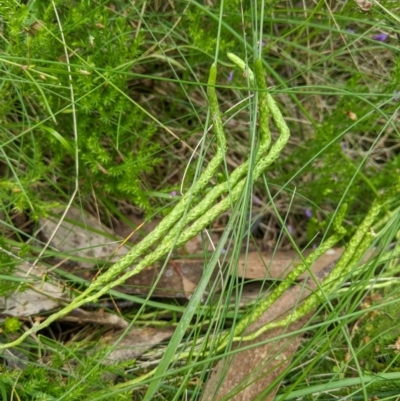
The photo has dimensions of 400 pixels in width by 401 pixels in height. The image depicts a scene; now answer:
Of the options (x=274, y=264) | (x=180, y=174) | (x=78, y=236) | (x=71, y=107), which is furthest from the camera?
(x=180, y=174)

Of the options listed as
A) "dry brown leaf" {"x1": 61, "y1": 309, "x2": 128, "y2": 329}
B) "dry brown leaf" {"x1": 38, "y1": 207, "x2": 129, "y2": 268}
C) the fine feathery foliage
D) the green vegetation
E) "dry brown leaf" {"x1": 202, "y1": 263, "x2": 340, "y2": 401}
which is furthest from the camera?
"dry brown leaf" {"x1": 38, "y1": 207, "x2": 129, "y2": 268}

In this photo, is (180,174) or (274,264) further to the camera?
(180,174)

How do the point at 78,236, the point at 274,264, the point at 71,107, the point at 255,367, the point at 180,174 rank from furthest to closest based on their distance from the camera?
the point at 180,174
the point at 274,264
the point at 78,236
the point at 71,107
the point at 255,367

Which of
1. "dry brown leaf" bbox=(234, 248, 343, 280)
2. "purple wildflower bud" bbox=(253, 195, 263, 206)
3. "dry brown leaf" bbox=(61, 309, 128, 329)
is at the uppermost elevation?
"dry brown leaf" bbox=(61, 309, 128, 329)

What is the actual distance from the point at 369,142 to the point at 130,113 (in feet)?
3.67

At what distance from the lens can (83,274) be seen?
5.77ft

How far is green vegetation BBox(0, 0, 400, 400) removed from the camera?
1334mm

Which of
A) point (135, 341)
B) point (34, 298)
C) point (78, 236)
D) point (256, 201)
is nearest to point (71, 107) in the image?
point (78, 236)

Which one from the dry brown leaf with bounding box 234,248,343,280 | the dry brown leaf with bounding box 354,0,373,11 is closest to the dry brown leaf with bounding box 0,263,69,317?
the dry brown leaf with bounding box 234,248,343,280

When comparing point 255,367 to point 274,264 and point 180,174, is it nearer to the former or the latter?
point 274,264

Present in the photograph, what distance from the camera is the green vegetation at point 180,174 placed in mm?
1334

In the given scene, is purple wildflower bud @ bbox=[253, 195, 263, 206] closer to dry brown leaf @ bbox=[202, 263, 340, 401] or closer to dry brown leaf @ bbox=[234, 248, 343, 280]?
dry brown leaf @ bbox=[234, 248, 343, 280]

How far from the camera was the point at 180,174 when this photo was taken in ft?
7.04

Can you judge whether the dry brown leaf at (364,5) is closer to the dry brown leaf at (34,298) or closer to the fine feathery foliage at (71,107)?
the fine feathery foliage at (71,107)
